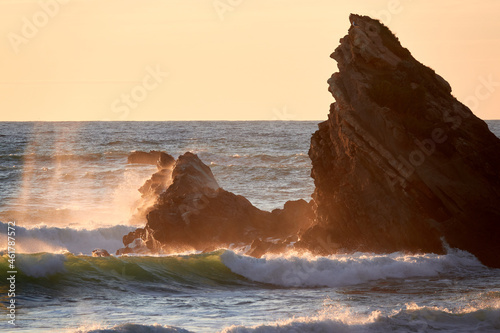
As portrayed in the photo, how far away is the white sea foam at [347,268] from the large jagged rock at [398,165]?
716 millimetres

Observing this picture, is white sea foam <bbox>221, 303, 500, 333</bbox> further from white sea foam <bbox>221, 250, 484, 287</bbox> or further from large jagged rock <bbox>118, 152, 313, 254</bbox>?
large jagged rock <bbox>118, 152, 313, 254</bbox>

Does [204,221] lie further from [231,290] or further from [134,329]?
[134,329]

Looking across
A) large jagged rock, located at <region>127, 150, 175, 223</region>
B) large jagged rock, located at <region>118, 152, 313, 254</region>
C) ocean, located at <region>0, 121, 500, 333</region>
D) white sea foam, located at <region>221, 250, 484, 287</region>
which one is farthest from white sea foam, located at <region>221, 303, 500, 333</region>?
large jagged rock, located at <region>127, 150, 175, 223</region>

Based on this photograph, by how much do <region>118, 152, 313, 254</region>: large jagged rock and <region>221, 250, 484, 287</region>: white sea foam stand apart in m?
3.61

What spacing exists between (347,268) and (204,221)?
299 inches

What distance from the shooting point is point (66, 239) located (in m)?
33.6

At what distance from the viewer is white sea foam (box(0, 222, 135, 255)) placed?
32.4 metres

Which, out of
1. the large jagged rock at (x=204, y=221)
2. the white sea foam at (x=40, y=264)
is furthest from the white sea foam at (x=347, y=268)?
the white sea foam at (x=40, y=264)

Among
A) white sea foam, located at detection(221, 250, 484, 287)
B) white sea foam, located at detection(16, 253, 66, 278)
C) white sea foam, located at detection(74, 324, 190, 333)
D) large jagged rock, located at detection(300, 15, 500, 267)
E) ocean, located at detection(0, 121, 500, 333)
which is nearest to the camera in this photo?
white sea foam, located at detection(74, 324, 190, 333)

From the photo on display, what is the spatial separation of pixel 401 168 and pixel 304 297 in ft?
20.3

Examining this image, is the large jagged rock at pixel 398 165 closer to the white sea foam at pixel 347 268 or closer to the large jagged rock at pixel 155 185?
the white sea foam at pixel 347 268

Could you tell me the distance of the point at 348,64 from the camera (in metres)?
27.1

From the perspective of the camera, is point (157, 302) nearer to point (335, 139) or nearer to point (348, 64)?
point (335, 139)

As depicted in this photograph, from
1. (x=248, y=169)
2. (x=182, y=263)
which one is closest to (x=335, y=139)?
(x=182, y=263)
